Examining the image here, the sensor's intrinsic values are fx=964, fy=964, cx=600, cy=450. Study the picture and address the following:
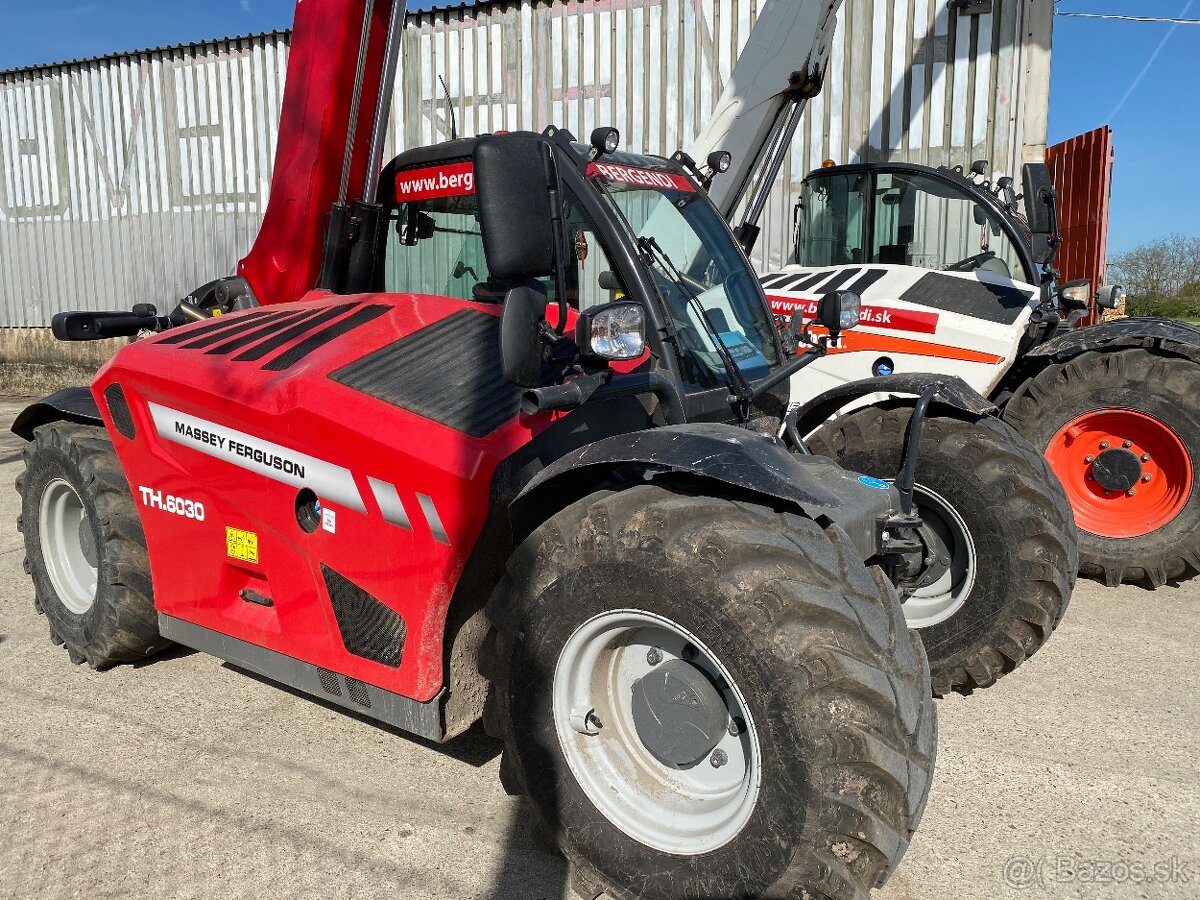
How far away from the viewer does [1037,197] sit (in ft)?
18.3

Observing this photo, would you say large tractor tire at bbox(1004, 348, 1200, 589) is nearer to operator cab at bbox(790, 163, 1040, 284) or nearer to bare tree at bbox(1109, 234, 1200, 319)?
operator cab at bbox(790, 163, 1040, 284)

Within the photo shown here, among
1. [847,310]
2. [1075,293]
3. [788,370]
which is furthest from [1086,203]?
[788,370]

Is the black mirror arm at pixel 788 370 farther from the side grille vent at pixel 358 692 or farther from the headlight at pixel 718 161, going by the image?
the side grille vent at pixel 358 692

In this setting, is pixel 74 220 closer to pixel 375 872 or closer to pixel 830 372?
pixel 830 372

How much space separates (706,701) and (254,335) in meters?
1.98

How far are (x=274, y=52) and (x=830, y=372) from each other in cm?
962

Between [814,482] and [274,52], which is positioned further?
[274,52]

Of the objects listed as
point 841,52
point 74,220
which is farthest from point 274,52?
point 841,52

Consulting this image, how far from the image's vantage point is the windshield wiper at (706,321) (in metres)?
3.10

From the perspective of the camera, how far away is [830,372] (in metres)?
5.89

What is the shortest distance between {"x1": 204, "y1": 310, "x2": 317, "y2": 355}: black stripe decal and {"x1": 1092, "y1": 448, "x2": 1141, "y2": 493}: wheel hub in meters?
4.52

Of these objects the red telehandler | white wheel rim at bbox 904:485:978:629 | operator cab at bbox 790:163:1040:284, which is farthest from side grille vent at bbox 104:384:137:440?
operator cab at bbox 790:163:1040:284

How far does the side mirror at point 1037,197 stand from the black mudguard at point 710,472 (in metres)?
3.56

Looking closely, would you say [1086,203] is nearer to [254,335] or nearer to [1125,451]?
[1125,451]
